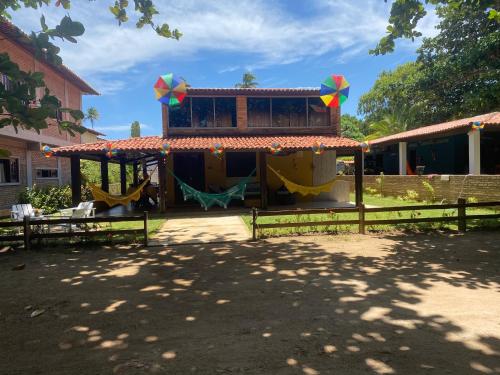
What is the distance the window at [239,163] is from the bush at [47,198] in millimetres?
7220

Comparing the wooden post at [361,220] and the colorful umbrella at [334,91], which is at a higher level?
the colorful umbrella at [334,91]

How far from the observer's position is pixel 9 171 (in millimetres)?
14539

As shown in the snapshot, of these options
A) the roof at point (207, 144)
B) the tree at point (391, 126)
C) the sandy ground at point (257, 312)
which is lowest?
the sandy ground at point (257, 312)

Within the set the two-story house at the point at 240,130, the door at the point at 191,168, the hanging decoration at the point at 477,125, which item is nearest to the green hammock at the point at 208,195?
the two-story house at the point at 240,130

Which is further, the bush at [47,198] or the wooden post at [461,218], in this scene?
the bush at [47,198]

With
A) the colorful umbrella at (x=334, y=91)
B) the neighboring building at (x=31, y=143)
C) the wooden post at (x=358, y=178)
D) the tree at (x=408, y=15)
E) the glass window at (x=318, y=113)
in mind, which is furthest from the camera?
the glass window at (x=318, y=113)

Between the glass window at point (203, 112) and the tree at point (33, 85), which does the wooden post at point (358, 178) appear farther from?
the tree at point (33, 85)

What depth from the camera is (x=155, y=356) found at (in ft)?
9.18

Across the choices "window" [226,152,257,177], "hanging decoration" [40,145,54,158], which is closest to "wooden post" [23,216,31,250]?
"hanging decoration" [40,145,54,158]

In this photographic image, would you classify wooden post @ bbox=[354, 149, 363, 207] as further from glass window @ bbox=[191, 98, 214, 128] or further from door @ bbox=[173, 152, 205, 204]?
door @ bbox=[173, 152, 205, 204]

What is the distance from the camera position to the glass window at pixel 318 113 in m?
14.6

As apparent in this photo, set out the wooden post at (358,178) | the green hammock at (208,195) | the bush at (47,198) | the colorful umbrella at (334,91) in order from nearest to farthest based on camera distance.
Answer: the green hammock at (208,195)
the wooden post at (358,178)
the colorful umbrella at (334,91)
the bush at (47,198)

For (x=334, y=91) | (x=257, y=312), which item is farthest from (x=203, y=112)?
(x=257, y=312)

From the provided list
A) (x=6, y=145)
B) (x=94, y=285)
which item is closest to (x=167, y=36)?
(x=94, y=285)
